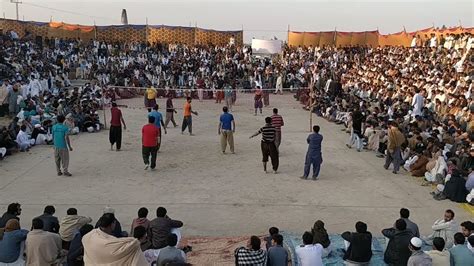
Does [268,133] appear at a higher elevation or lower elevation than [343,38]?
lower

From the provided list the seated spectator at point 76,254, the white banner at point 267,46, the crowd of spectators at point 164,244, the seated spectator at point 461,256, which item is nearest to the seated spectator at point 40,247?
the crowd of spectators at point 164,244

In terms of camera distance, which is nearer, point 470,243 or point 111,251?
point 111,251

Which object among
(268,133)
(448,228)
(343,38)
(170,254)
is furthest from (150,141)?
(343,38)

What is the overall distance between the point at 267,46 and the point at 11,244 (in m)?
32.0

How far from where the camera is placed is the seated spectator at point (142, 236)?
7.20 metres

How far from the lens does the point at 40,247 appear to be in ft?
23.8

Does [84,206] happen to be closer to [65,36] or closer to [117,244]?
[117,244]

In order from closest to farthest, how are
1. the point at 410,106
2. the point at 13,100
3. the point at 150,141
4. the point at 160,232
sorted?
the point at 160,232 → the point at 150,141 → the point at 410,106 → the point at 13,100

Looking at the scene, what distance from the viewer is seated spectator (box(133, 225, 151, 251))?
7.20 m

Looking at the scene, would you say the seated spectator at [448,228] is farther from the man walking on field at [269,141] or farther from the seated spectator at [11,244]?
the seated spectator at [11,244]

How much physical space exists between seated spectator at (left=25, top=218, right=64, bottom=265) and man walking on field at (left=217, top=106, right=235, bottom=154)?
30.7 ft

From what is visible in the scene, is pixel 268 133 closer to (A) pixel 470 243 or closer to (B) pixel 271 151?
(B) pixel 271 151

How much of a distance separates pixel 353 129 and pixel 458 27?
62.6 ft

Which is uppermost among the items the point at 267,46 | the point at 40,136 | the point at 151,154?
the point at 267,46
